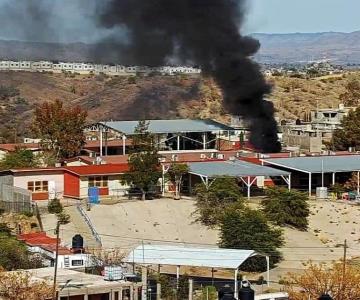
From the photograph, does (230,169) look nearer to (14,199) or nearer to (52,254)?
(14,199)

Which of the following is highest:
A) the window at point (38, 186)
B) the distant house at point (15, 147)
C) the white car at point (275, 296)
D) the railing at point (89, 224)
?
the distant house at point (15, 147)

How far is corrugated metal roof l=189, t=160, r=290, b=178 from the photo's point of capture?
40.4 meters

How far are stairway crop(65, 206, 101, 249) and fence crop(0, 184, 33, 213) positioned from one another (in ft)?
5.77

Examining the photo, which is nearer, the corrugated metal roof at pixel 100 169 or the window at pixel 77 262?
the window at pixel 77 262

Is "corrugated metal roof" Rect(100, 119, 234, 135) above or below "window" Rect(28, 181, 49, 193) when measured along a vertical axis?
above

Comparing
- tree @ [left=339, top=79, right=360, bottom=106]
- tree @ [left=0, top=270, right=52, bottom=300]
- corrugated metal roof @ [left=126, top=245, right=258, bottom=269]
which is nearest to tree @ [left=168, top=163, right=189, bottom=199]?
corrugated metal roof @ [left=126, top=245, right=258, bottom=269]

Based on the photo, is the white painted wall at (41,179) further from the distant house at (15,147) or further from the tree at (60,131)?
the distant house at (15,147)

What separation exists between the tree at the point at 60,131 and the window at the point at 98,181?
7.31m

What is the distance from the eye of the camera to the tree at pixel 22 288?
2050 cm

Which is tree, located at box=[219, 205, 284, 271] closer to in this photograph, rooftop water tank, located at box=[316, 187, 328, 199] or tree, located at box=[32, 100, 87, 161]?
rooftop water tank, located at box=[316, 187, 328, 199]

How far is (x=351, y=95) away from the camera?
9406 centimetres

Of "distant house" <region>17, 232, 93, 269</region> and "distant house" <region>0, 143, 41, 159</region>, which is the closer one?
"distant house" <region>17, 232, 93, 269</region>

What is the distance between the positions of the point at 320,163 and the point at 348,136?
9.82 m

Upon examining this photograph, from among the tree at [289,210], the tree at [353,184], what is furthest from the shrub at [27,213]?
the tree at [353,184]
